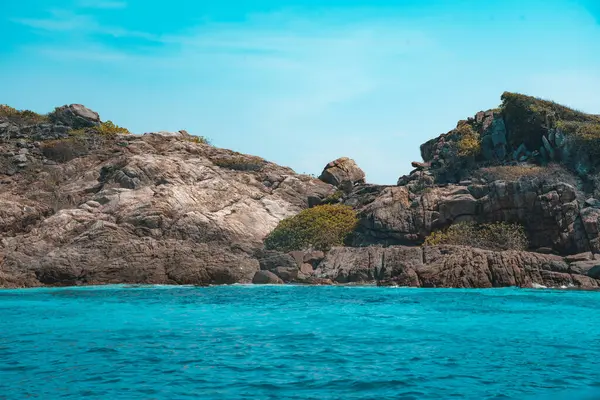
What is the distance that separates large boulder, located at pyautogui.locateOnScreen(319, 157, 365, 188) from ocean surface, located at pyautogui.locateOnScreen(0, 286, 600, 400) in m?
55.5

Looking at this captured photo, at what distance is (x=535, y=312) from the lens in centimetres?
2608

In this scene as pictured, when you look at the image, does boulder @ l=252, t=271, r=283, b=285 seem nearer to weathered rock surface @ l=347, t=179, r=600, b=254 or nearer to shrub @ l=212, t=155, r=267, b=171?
weathered rock surface @ l=347, t=179, r=600, b=254

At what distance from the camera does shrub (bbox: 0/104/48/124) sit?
9400 centimetres

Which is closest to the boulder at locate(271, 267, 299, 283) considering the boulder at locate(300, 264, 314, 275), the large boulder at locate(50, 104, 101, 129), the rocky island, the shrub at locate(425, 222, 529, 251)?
the rocky island

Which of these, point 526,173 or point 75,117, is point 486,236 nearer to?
point 526,173

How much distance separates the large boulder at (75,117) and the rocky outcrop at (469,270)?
59646mm

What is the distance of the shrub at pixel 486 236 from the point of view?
51.4m

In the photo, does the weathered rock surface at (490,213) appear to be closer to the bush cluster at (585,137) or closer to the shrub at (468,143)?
the shrub at (468,143)

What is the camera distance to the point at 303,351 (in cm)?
1612

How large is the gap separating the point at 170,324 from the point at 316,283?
28.0 metres

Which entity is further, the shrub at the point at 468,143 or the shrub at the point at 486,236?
the shrub at the point at 468,143

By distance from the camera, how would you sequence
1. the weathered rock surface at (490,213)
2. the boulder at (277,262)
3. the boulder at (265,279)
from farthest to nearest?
the boulder at (277,262), the weathered rock surface at (490,213), the boulder at (265,279)

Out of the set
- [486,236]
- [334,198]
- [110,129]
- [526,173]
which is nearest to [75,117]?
[110,129]

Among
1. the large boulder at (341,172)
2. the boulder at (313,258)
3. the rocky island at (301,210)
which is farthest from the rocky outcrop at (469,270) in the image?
the large boulder at (341,172)
